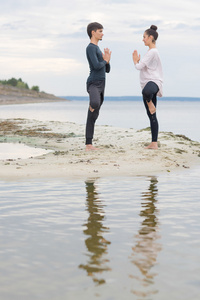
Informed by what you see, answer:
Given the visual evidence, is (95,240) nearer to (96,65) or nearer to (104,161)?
(104,161)

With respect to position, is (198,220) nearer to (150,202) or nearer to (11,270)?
(150,202)

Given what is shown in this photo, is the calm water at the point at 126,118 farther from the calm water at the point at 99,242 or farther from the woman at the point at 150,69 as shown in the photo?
the calm water at the point at 99,242

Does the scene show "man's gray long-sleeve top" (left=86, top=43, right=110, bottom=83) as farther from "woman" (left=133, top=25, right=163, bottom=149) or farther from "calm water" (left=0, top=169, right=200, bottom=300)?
"calm water" (left=0, top=169, right=200, bottom=300)

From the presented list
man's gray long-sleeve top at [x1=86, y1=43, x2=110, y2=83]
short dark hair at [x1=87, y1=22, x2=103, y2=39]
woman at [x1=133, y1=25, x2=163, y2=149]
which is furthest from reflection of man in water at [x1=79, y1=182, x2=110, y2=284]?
short dark hair at [x1=87, y1=22, x2=103, y2=39]

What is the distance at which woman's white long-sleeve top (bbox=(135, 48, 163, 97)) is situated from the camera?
11.0 metres

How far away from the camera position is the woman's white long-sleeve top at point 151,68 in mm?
10984

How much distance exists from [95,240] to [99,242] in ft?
0.26

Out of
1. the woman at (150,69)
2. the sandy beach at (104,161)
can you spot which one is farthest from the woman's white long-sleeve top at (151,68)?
the sandy beach at (104,161)

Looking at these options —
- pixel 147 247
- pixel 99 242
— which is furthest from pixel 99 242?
pixel 147 247

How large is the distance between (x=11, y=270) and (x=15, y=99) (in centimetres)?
11201

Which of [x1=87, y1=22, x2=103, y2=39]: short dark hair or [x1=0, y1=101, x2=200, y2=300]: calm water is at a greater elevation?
[x1=87, y1=22, x2=103, y2=39]: short dark hair

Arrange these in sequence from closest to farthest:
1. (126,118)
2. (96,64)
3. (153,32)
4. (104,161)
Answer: (104,161) < (96,64) < (153,32) < (126,118)

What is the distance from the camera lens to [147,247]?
14.1 ft

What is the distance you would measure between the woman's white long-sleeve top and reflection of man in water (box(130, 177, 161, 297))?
537cm
